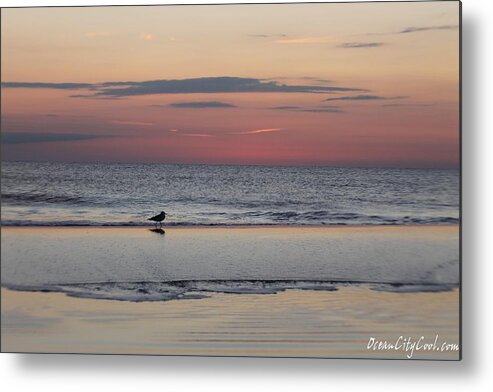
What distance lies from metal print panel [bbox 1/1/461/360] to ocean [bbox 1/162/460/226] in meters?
0.01

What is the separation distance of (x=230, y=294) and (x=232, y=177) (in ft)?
2.03

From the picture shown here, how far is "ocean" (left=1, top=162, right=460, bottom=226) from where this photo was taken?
4523 mm

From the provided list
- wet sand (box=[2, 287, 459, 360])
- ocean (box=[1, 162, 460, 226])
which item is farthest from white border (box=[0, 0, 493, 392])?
ocean (box=[1, 162, 460, 226])

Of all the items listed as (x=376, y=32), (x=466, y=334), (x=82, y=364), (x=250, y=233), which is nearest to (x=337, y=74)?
(x=376, y=32)

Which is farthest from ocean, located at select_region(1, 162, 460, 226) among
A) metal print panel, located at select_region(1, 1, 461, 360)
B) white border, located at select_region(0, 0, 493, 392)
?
white border, located at select_region(0, 0, 493, 392)

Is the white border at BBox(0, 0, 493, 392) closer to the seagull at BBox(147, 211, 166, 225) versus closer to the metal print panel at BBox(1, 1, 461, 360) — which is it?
the metal print panel at BBox(1, 1, 461, 360)

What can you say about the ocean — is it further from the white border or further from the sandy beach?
the white border

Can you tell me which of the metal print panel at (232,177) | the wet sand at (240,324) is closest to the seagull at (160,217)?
the metal print panel at (232,177)

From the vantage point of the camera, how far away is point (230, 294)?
4.51 m

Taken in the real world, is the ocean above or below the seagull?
above

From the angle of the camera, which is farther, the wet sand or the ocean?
the ocean

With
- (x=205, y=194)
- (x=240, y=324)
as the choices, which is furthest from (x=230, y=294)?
(x=205, y=194)

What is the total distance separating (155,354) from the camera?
4.42 m

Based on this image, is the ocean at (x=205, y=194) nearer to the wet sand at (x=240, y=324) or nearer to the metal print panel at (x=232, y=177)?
the metal print panel at (x=232, y=177)
